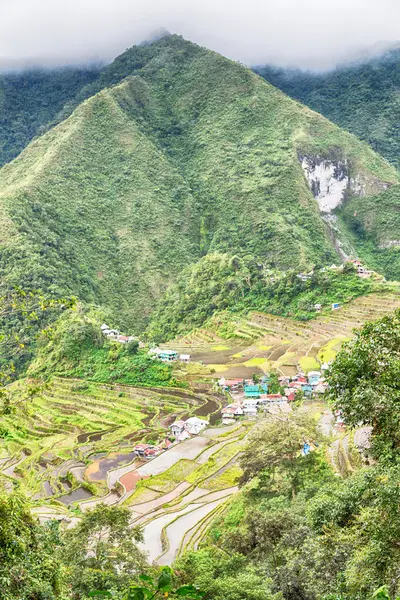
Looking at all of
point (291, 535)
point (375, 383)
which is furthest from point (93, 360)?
point (375, 383)

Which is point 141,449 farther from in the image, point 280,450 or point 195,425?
point 280,450

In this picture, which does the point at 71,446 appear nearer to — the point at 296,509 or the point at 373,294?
the point at 296,509

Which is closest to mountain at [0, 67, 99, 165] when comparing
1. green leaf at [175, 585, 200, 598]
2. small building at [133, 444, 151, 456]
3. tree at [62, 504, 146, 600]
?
small building at [133, 444, 151, 456]

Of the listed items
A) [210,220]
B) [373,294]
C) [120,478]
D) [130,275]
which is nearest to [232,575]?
[120,478]

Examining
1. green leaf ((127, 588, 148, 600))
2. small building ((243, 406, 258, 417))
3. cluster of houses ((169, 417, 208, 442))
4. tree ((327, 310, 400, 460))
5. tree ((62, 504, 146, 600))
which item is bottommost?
small building ((243, 406, 258, 417))

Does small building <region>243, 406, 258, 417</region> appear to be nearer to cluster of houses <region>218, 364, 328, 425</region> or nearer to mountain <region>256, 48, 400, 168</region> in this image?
cluster of houses <region>218, 364, 328, 425</region>
